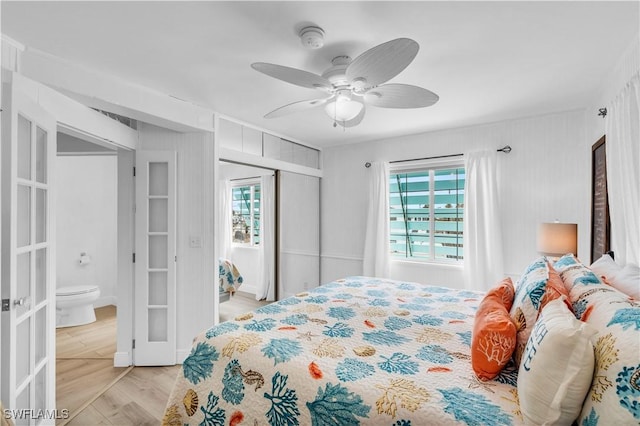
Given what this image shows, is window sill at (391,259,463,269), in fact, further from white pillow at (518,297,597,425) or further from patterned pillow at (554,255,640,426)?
white pillow at (518,297,597,425)

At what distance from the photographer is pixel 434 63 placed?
2232mm

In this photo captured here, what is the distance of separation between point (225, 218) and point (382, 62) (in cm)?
409

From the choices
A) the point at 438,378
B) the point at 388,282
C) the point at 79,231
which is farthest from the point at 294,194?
the point at 438,378

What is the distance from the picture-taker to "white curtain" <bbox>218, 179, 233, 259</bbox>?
196 inches

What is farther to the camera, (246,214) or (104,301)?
(246,214)

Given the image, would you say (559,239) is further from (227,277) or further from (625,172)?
(227,277)

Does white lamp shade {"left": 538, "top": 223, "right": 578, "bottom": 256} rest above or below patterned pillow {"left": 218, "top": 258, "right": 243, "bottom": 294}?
above

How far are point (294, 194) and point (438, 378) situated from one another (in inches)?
144

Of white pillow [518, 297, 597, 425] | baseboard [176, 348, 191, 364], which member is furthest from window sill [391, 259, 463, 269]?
white pillow [518, 297, 597, 425]

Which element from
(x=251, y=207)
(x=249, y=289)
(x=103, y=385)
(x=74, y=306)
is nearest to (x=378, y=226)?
(x=251, y=207)

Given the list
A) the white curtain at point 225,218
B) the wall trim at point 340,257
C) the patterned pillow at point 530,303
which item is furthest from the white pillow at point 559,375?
the white curtain at point 225,218

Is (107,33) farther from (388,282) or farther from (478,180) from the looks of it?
(478,180)

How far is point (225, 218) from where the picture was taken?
5137mm

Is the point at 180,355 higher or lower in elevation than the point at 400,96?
lower
